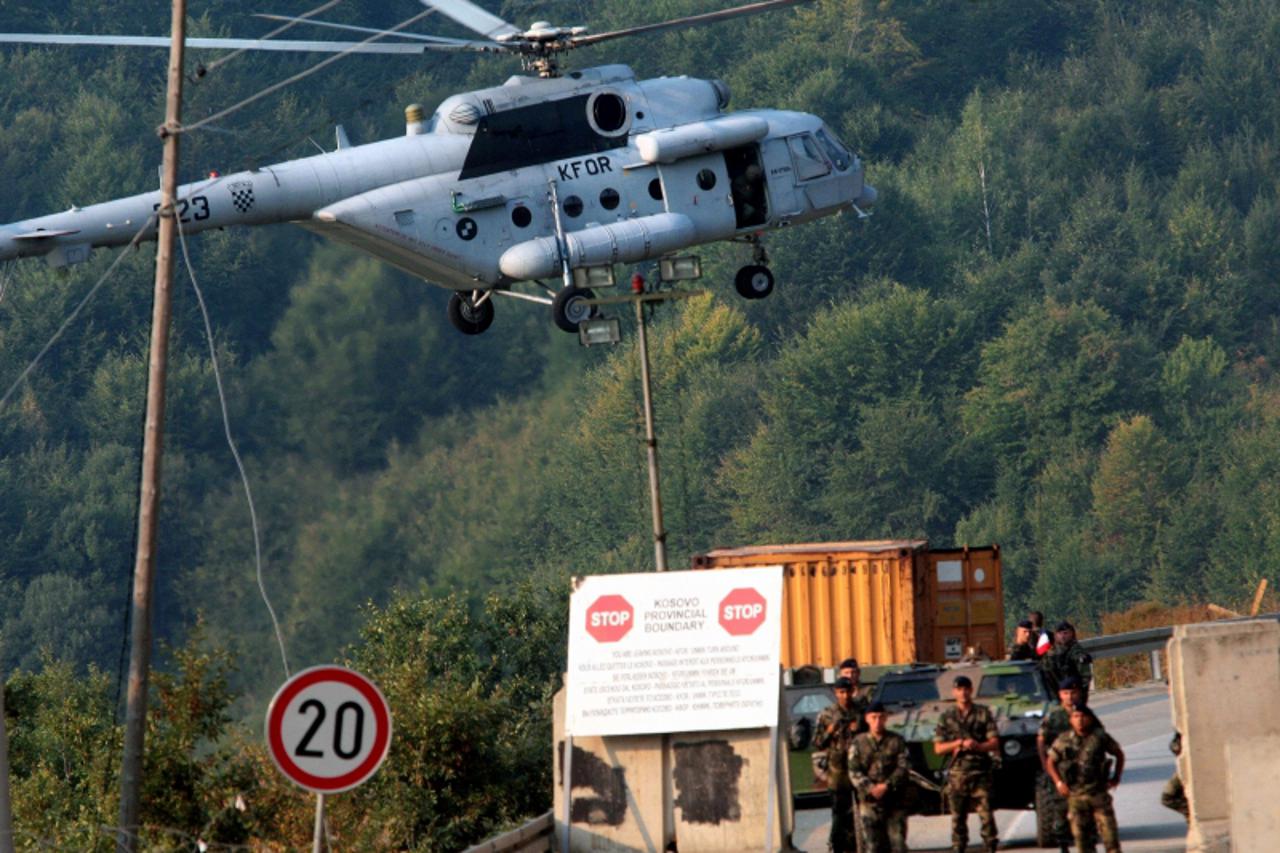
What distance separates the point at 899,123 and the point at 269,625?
49421 mm

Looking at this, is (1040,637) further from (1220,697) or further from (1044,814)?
(1220,697)

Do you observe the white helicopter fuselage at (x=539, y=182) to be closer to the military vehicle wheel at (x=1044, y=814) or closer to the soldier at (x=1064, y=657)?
the soldier at (x=1064, y=657)

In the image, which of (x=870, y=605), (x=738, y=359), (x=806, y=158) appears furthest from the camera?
(x=738, y=359)

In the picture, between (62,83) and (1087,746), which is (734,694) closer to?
(1087,746)

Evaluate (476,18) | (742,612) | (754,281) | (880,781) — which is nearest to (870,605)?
(754,281)

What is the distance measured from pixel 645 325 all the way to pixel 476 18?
5640 mm

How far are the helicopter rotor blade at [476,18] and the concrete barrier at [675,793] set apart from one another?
44.6 feet

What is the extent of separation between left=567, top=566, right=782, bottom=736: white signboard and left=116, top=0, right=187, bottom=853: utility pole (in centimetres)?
317

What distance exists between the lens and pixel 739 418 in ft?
309

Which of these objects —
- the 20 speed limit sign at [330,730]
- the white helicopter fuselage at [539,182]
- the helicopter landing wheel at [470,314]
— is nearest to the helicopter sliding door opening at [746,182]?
the white helicopter fuselage at [539,182]

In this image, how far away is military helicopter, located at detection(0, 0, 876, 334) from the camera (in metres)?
33.2

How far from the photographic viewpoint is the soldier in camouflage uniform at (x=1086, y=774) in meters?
17.8

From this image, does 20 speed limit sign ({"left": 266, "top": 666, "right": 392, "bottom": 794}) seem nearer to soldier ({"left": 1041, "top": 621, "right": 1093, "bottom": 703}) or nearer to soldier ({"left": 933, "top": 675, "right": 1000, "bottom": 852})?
soldier ({"left": 933, "top": 675, "right": 1000, "bottom": 852})

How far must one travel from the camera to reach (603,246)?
33.8 m
